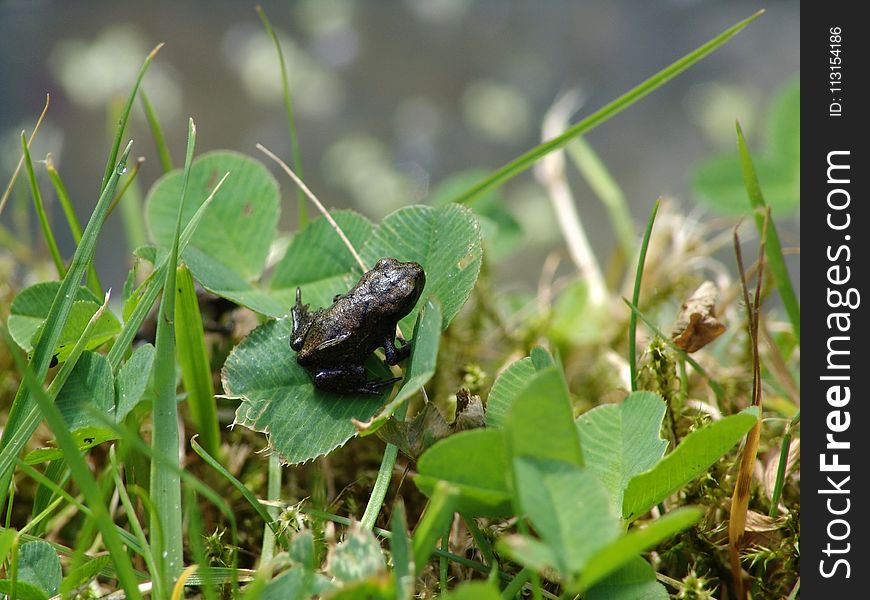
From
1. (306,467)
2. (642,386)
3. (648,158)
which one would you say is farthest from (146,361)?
(648,158)

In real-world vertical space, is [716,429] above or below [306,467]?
above

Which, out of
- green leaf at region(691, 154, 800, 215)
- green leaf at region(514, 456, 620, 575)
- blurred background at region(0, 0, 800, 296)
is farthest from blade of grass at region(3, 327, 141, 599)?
blurred background at region(0, 0, 800, 296)

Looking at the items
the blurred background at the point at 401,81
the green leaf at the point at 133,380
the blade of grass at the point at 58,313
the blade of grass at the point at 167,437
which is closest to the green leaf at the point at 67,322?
the blade of grass at the point at 58,313

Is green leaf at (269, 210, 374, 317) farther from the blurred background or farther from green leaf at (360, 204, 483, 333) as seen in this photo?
the blurred background

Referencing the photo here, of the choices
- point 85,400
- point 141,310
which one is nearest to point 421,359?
point 141,310
